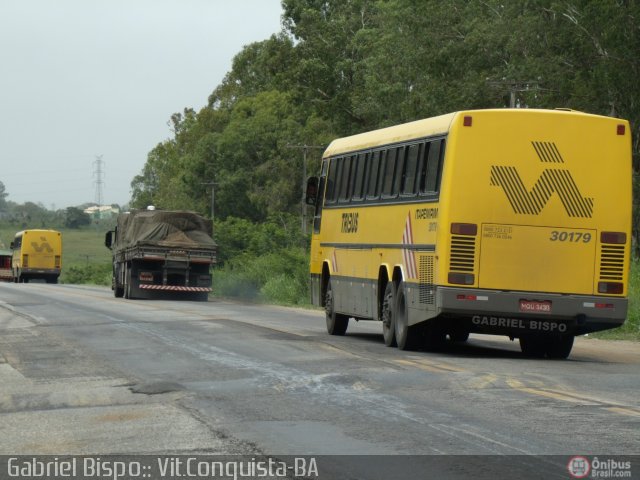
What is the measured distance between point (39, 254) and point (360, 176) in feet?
218

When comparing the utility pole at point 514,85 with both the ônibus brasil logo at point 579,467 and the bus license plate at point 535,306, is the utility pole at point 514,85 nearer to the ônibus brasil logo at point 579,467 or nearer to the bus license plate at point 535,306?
the bus license plate at point 535,306

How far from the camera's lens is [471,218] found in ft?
57.9

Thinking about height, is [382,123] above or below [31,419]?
above

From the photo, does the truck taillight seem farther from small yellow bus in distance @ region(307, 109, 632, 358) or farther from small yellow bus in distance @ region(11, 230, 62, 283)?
small yellow bus in distance @ region(11, 230, 62, 283)

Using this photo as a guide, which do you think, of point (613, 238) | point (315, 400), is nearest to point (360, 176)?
point (613, 238)

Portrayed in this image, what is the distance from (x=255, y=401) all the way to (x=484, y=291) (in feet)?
20.1

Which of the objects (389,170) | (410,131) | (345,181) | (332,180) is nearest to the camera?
(410,131)

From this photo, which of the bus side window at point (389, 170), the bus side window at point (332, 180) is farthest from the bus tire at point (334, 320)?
the bus side window at point (389, 170)

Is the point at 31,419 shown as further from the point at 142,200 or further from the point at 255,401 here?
the point at 142,200

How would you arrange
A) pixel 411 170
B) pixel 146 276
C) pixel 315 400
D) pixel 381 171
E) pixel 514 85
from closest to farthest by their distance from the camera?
pixel 315 400
pixel 411 170
pixel 381 171
pixel 146 276
pixel 514 85

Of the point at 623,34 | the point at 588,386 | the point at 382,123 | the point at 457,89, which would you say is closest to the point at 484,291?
the point at 588,386

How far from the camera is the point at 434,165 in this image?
60.4 feet

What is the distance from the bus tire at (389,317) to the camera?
1980 centimetres

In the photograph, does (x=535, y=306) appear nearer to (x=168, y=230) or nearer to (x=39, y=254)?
(x=168, y=230)
